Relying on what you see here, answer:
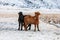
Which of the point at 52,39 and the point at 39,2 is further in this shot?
the point at 39,2

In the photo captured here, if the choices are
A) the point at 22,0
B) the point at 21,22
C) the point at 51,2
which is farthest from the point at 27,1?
the point at 21,22

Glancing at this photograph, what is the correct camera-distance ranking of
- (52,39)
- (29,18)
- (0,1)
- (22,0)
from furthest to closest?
(22,0)
(0,1)
(29,18)
(52,39)

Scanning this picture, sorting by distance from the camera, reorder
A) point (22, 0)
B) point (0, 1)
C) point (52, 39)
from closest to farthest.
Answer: point (52, 39) → point (0, 1) → point (22, 0)

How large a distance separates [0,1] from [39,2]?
1419 centimetres

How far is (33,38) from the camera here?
39.1ft

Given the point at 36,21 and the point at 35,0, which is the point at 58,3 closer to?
the point at 35,0

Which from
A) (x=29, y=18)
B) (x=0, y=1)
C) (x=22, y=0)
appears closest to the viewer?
(x=29, y=18)

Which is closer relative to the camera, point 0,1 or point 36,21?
point 36,21

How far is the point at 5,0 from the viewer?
9462 cm

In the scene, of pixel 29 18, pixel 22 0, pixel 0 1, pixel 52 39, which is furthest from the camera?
pixel 22 0

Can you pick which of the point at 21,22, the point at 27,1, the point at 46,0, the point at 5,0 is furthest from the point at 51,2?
the point at 21,22

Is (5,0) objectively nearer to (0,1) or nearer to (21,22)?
(0,1)

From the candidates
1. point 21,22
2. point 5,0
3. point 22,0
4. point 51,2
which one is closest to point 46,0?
point 51,2

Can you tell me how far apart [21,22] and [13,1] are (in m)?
79.0
